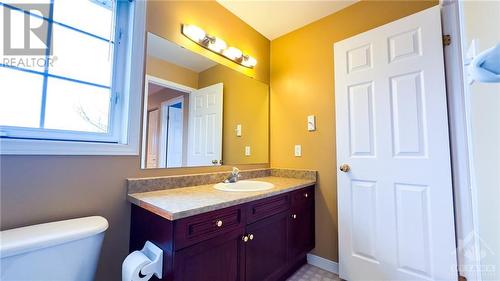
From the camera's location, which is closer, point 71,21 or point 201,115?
point 71,21

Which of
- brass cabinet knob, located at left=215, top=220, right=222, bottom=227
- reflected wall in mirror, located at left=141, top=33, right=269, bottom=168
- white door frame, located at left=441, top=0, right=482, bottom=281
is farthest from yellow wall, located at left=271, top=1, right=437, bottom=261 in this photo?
brass cabinet knob, located at left=215, top=220, right=222, bottom=227

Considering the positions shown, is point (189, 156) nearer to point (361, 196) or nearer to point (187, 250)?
point (187, 250)

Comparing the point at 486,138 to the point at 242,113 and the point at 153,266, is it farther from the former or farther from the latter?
the point at 242,113

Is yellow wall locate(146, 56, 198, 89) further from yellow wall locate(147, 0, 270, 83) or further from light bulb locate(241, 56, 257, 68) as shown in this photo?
light bulb locate(241, 56, 257, 68)

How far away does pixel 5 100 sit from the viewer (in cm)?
97

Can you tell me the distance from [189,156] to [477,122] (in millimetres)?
1663

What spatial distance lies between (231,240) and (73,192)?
0.86 m

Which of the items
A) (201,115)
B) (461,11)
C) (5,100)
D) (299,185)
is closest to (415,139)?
(461,11)

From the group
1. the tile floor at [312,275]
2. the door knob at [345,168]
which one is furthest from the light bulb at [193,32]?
the tile floor at [312,275]

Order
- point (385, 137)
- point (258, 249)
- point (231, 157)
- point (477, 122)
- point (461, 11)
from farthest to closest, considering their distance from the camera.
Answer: point (231, 157)
point (385, 137)
point (258, 249)
point (461, 11)
point (477, 122)

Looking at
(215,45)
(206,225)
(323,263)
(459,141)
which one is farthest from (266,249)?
(215,45)

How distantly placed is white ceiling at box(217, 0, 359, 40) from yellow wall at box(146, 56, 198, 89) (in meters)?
0.77

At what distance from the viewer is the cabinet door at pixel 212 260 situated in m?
0.96

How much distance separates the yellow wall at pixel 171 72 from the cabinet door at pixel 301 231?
1.34 meters
